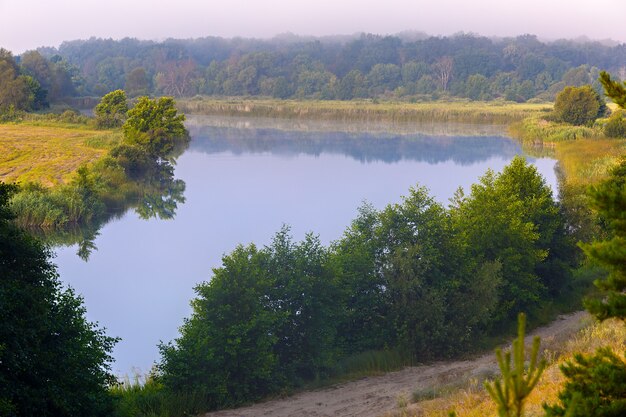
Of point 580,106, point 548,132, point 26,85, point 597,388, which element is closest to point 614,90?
point 597,388

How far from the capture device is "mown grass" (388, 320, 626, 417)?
1217 cm

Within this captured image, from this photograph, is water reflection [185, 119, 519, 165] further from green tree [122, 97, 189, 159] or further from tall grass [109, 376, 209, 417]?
tall grass [109, 376, 209, 417]

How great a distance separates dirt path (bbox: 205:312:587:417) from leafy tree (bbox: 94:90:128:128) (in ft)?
189

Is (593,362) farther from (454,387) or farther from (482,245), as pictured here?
(482,245)

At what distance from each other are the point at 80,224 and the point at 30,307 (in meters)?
23.8

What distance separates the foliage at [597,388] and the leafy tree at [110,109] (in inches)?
2683

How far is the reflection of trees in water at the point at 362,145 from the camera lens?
6488 centimetres

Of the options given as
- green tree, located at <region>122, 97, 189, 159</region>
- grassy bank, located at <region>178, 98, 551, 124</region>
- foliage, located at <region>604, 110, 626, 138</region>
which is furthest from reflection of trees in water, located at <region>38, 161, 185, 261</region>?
grassy bank, located at <region>178, 98, 551, 124</region>

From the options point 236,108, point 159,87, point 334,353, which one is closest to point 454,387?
point 334,353

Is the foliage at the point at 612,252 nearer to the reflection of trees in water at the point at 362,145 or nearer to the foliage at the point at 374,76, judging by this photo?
the reflection of trees in water at the point at 362,145

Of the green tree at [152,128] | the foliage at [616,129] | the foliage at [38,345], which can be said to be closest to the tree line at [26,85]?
the green tree at [152,128]

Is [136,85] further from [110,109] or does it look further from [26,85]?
[110,109]

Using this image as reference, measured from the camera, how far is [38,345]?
11.3 metres

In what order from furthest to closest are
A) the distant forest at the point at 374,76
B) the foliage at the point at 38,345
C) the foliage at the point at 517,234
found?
the distant forest at the point at 374,76 → the foliage at the point at 517,234 → the foliage at the point at 38,345
